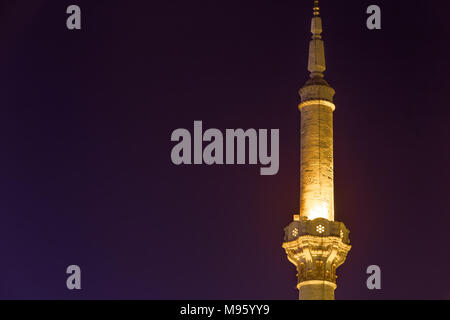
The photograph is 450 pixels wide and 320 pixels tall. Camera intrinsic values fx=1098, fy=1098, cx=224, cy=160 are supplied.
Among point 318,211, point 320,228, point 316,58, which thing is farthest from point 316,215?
point 316,58

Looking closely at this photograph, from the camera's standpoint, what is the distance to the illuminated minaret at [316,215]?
4866 cm

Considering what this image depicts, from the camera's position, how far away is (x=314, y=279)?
159ft

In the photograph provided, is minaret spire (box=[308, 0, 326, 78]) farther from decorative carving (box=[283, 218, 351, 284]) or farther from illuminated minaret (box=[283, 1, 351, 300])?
decorative carving (box=[283, 218, 351, 284])

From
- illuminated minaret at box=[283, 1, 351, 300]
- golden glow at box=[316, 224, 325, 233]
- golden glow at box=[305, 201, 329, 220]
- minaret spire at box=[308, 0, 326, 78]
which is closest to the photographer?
illuminated minaret at box=[283, 1, 351, 300]

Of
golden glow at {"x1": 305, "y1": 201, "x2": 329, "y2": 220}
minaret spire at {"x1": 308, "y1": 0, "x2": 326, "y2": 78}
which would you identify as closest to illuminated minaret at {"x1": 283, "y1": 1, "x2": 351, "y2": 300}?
golden glow at {"x1": 305, "y1": 201, "x2": 329, "y2": 220}

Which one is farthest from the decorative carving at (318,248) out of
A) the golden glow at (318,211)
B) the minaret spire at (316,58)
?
the minaret spire at (316,58)

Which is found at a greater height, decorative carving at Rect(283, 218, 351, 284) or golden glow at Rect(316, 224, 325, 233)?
golden glow at Rect(316, 224, 325, 233)

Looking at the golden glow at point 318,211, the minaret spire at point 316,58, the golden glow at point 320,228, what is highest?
the minaret spire at point 316,58

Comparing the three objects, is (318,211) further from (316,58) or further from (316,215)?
(316,58)

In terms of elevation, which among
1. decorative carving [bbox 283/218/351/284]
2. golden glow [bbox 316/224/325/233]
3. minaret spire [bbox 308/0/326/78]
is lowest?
decorative carving [bbox 283/218/351/284]

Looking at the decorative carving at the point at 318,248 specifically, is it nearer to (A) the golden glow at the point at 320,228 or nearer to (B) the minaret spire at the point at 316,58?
(A) the golden glow at the point at 320,228

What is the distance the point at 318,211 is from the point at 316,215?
213mm

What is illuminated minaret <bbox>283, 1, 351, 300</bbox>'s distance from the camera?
160 ft
